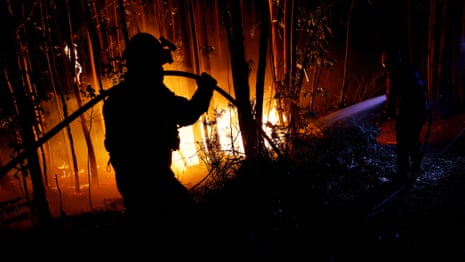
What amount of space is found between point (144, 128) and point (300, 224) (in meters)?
2.41

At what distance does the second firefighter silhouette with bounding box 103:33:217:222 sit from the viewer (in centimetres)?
280

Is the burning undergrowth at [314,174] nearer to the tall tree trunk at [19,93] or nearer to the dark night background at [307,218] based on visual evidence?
the dark night background at [307,218]

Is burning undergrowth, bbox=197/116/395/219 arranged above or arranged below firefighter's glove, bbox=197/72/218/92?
below

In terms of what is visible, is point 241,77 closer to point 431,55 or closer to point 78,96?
point 78,96

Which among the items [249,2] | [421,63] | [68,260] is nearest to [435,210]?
[68,260]

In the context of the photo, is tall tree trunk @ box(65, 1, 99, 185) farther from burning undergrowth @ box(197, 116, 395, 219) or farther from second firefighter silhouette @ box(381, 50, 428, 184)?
second firefighter silhouette @ box(381, 50, 428, 184)

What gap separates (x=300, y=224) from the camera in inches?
160

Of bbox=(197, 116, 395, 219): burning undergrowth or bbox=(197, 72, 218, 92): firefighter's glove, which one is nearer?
bbox=(197, 72, 218, 92): firefighter's glove

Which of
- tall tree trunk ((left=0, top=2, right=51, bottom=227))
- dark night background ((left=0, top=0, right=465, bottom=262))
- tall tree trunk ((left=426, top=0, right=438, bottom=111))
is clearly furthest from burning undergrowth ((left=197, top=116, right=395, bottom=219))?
tall tree trunk ((left=426, top=0, right=438, bottom=111))

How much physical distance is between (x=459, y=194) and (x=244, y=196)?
138 inches

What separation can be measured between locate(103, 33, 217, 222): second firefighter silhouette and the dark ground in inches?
15.9

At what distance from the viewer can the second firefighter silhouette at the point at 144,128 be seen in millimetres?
2799

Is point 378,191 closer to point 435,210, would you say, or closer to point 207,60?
point 435,210

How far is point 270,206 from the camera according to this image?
4.41 meters
